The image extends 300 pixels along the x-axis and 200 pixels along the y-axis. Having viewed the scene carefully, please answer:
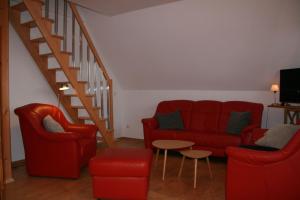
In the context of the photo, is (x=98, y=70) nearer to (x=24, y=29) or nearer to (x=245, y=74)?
(x=24, y=29)

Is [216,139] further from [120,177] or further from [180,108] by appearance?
[120,177]

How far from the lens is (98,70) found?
5238 millimetres

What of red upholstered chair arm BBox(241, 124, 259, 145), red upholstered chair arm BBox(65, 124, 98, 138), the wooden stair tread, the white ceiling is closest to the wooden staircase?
the wooden stair tread

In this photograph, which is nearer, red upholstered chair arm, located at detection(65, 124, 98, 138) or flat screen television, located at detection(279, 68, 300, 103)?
flat screen television, located at detection(279, 68, 300, 103)

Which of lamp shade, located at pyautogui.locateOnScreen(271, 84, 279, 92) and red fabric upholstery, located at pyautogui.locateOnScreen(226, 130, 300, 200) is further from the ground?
lamp shade, located at pyautogui.locateOnScreen(271, 84, 279, 92)

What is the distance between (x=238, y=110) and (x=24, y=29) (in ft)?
12.3

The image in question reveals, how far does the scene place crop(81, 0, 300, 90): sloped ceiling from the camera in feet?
12.0

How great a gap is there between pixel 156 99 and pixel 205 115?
1.31 m

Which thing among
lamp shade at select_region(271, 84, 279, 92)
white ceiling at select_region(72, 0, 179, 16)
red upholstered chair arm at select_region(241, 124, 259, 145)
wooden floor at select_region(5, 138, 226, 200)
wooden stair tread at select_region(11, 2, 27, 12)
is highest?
white ceiling at select_region(72, 0, 179, 16)

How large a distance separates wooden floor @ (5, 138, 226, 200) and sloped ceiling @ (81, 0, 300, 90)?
180 cm

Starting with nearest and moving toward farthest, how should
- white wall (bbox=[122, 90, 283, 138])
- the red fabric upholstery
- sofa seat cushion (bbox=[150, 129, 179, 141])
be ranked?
the red fabric upholstery < sofa seat cushion (bbox=[150, 129, 179, 141]) < white wall (bbox=[122, 90, 283, 138])

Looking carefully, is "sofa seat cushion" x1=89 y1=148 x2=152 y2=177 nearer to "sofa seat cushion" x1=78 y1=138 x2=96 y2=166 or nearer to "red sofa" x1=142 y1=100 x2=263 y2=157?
"sofa seat cushion" x1=78 y1=138 x2=96 y2=166

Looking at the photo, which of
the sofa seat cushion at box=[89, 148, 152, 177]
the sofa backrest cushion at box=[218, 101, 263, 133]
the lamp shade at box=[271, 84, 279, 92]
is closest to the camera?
the sofa seat cushion at box=[89, 148, 152, 177]

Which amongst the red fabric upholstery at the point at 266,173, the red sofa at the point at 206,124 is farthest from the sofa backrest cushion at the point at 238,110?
the red fabric upholstery at the point at 266,173
